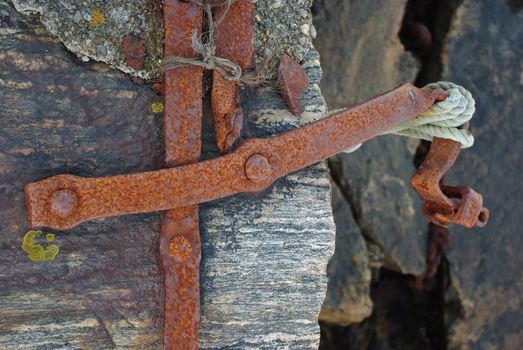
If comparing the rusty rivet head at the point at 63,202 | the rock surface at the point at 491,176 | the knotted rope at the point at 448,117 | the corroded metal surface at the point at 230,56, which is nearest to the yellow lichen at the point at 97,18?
the corroded metal surface at the point at 230,56

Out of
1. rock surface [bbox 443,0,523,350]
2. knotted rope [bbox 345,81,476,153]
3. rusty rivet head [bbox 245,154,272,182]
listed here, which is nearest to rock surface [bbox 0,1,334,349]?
rusty rivet head [bbox 245,154,272,182]

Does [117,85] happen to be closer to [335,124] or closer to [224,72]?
[224,72]

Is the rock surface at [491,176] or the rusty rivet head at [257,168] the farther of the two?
the rock surface at [491,176]

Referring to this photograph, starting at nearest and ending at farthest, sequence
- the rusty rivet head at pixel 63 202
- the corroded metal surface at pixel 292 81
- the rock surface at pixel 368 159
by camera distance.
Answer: the rusty rivet head at pixel 63 202, the corroded metal surface at pixel 292 81, the rock surface at pixel 368 159

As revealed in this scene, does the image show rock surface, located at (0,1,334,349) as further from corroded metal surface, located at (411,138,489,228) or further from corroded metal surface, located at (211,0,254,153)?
corroded metal surface, located at (411,138,489,228)

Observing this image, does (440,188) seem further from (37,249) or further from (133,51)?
(37,249)

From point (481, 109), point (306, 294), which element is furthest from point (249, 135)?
point (481, 109)

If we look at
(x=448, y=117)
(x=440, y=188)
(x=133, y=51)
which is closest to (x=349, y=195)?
(x=440, y=188)

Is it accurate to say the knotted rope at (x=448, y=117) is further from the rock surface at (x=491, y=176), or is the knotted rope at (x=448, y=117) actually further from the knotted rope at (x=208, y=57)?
the rock surface at (x=491, y=176)
